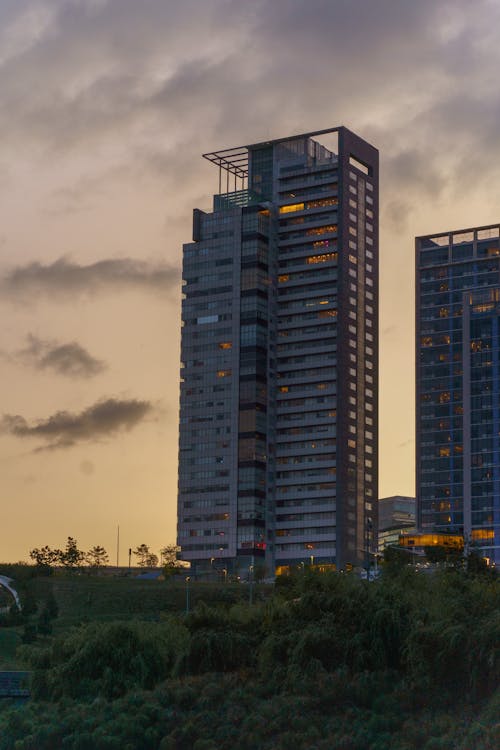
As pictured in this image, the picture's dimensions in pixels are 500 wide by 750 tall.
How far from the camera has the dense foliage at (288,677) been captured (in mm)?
90812

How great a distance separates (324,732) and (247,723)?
5.25m

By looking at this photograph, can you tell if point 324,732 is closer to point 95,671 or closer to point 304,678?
point 304,678

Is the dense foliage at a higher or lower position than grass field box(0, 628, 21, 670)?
higher

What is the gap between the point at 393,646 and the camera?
335 feet

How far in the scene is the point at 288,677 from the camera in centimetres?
9850

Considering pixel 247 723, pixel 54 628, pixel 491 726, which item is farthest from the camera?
pixel 54 628

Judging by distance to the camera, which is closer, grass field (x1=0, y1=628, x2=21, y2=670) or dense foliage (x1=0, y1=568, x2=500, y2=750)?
dense foliage (x1=0, y1=568, x2=500, y2=750)

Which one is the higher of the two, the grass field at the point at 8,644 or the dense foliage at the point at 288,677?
the dense foliage at the point at 288,677

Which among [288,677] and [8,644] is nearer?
[288,677]

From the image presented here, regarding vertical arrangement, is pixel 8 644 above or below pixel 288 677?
below

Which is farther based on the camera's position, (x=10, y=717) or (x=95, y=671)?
(x=95, y=671)

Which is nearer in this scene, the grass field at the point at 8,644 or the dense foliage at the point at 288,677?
the dense foliage at the point at 288,677

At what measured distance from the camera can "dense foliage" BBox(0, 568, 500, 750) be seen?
298 ft

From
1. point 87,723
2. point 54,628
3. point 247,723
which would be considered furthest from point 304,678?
point 54,628
